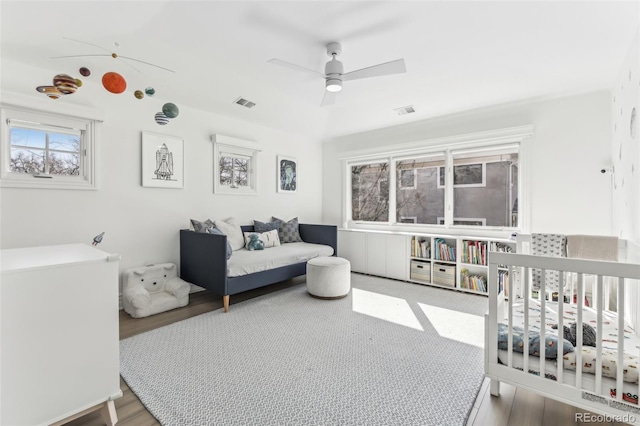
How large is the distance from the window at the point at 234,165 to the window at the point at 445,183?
1.79m

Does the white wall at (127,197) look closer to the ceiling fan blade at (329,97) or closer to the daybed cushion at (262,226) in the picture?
the daybed cushion at (262,226)

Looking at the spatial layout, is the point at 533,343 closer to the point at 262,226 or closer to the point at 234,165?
the point at 262,226

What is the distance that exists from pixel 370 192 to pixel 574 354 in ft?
12.9

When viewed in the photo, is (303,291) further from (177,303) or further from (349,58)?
(349,58)

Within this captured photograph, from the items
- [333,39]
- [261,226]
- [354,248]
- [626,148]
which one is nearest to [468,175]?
[626,148]

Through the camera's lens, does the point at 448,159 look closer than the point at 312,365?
No

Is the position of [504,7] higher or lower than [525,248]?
higher

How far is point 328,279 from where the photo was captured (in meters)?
3.45

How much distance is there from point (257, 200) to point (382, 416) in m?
3.55

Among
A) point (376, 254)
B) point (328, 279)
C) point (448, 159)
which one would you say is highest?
point (448, 159)

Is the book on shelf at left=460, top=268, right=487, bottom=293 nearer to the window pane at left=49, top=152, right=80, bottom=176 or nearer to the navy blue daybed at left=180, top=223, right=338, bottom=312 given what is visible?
the navy blue daybed at left=180, top=223, right=338, bottom=312

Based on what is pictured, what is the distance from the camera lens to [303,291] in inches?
150

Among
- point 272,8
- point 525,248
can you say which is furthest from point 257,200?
point 525,248

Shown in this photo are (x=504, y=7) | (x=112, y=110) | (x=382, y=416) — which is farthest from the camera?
(x=112, y=110)
